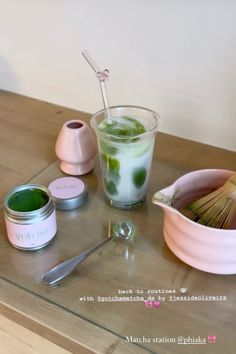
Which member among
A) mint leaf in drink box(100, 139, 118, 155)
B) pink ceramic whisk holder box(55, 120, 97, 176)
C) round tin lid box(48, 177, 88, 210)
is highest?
mint leaf in drink box(100, 139, 118, 155)

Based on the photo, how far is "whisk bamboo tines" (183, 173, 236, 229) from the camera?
68 centimetres

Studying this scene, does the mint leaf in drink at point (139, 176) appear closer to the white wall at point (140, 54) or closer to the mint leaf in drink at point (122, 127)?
the mint leaf in drink at point (122, 127)

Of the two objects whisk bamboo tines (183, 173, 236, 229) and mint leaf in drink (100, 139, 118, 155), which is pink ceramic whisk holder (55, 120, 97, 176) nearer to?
mint leaf in drink (100, 139, 118, 155)

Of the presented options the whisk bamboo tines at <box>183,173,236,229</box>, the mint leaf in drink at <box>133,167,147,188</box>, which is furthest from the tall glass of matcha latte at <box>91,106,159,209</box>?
the whisk bamboo tines at <box>183,173,236,229</box>

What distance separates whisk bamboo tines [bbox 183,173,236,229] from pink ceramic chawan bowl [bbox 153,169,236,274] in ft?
0.07

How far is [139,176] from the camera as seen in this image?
78 cm

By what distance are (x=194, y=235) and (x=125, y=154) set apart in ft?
0.62

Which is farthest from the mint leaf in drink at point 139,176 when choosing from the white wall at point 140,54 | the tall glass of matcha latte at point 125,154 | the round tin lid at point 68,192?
the white wall at point 140,54

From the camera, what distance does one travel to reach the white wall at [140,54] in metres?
0.91

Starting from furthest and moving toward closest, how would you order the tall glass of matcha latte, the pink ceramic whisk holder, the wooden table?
1. the pink ceramic whisk holder
2. the tall glass of matcha latte
3. the wooden table

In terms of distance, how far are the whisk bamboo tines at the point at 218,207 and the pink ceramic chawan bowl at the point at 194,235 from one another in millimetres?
20

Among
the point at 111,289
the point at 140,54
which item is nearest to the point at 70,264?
the point at 111,289

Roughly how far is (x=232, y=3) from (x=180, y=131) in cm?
30

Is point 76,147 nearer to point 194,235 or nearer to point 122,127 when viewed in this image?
point 122,127
